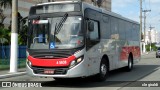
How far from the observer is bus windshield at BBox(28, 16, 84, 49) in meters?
12.6

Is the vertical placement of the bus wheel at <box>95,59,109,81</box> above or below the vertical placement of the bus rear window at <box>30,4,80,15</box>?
below

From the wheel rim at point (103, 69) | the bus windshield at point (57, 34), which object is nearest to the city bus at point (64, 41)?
the bus windshield at point (57, 34)

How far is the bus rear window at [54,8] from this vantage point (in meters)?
13.0

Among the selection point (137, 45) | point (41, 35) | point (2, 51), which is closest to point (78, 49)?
point (41, 35)

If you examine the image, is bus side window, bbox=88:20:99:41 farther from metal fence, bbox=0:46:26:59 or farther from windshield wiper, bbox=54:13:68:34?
metal fence, bbox=0:46:26:59

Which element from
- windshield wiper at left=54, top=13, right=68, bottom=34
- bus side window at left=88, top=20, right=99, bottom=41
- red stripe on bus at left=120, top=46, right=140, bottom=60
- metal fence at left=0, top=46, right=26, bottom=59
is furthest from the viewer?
metal fence at left=0, top=46, right=26, bottom=59

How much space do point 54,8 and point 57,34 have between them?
3.91 ft

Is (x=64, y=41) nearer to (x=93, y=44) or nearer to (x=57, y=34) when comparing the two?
(x=57, y=34)

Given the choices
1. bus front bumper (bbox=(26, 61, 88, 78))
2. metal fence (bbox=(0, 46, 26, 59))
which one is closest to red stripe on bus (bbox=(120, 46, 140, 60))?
bus front bumper (bbox=(26, 61, 88, 78))

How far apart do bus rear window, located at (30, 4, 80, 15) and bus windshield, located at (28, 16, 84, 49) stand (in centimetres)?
39

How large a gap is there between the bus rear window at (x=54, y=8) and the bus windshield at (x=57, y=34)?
0.39 meters

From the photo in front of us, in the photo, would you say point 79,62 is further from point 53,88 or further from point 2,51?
point 2,51

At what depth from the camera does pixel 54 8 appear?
43.5 feet

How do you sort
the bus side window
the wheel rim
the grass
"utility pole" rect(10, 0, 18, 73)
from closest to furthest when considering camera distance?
the bus side window
the wheel rim
"utility pole" rect(10, 0, 18, 73)
the grass
